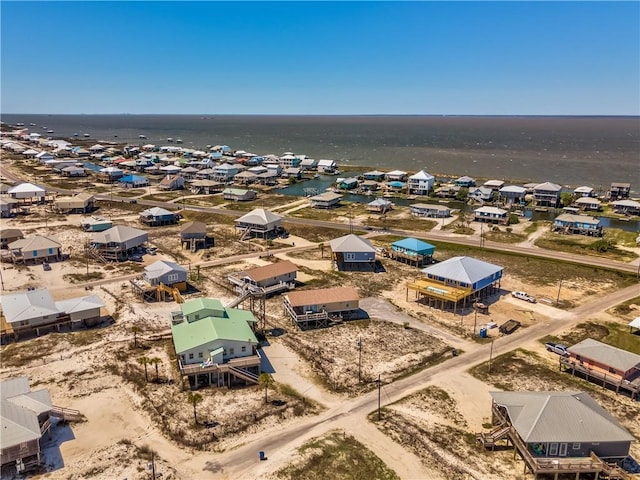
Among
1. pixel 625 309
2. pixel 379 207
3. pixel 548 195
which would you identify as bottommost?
pixel 625 309

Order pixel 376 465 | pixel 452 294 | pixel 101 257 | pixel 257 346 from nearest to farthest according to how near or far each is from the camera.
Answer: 1. pixel 376 465
2. pixel 257 346
3. pixel 452 294
4. pixel 101 257

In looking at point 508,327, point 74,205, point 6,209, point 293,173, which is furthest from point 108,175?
point 508,327

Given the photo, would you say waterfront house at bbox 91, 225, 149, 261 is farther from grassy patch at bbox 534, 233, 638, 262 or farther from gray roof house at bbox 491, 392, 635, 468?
grassy patch at bbox 534, 233, 638, 262

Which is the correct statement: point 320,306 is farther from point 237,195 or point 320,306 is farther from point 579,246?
point 237,195

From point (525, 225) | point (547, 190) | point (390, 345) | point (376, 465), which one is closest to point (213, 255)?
point (390, 345)

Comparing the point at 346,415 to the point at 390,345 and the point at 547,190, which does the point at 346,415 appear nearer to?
the point at 390,345

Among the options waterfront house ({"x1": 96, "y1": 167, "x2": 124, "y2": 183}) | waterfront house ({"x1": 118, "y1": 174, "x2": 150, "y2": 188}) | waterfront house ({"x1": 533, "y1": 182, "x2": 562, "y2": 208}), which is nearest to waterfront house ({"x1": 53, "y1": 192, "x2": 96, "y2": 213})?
waterfront house ({"x1": 118, "y1": 174, "x2": 150, "y2": 188})
